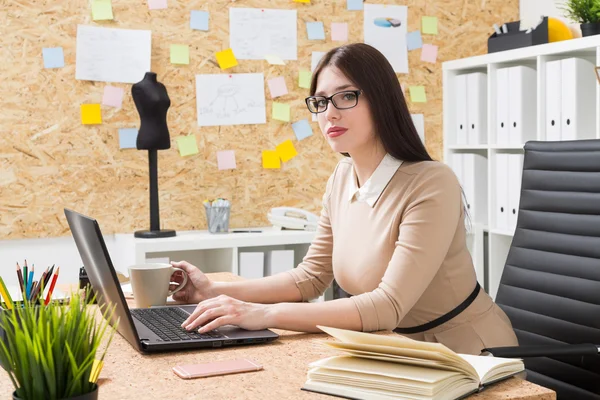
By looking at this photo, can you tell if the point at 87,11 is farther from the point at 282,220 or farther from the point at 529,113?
the point at 529,113

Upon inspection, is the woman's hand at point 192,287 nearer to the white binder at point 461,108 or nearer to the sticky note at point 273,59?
the sticky note at point 273,59

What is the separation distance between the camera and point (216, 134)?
3.22 metres

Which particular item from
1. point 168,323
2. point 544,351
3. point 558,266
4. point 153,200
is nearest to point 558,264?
point 558,266

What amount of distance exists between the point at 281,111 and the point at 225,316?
2064 millimetres

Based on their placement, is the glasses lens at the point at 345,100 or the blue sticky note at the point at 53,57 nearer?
the glasses lens at the point at 345,100

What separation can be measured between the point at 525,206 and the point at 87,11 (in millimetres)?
1912

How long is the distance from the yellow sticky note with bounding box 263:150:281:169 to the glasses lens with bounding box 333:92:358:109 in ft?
5.25

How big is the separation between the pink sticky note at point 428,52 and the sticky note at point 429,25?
61 mm

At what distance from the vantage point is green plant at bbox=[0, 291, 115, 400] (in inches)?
32.4

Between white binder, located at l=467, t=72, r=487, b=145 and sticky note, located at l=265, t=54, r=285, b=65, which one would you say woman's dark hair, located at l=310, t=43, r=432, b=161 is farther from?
white binder, located at l=467, t=72, r=487, b=145

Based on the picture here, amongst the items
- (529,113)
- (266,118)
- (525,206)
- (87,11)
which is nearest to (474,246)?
(529,113)

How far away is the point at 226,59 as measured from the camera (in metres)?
3.22

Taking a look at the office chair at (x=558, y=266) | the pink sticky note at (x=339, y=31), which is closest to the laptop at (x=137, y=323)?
the office chair at (x=558, y=266)

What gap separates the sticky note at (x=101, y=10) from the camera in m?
3.02
